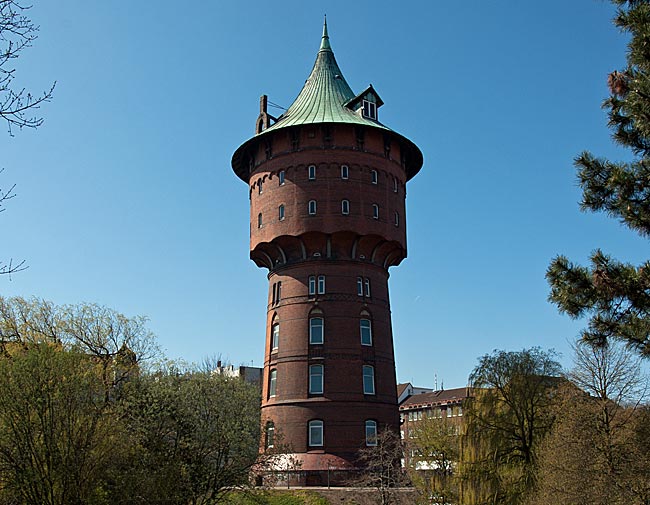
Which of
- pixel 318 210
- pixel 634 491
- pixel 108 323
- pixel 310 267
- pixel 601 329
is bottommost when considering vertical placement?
pixel 634 491

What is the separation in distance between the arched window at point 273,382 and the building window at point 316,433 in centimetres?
270

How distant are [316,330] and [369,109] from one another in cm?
1171

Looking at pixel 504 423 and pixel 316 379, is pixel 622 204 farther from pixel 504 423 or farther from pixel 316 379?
pixel 316 379

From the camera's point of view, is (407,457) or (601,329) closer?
(601,329)

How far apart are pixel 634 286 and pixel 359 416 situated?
898 inches

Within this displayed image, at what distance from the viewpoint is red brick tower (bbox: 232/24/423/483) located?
32.9 meters

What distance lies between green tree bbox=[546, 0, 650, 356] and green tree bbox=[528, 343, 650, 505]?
22.3 ft

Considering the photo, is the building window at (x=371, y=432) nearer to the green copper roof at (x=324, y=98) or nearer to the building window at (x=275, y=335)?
the building window at (x=275, y=335)

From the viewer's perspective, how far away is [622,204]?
38.8ft

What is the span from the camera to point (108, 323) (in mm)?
28156

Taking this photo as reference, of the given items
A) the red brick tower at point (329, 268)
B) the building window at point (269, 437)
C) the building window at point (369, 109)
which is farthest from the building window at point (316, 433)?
the building window at point (369, 109)

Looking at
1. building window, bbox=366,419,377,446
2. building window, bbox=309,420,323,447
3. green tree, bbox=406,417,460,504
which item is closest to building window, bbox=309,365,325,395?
building window, bbox=309,420,323,447

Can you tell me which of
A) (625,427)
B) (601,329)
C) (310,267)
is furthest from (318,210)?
(601,329)

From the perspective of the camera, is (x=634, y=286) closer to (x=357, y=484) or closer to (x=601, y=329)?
(x=601, y=329)
